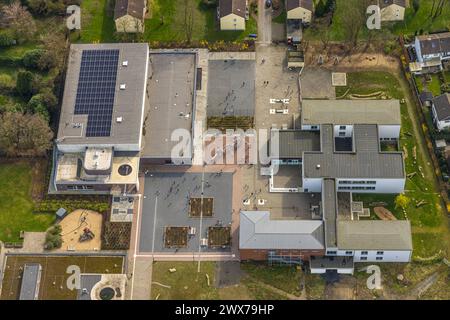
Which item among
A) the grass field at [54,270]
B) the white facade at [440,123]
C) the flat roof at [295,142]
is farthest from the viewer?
the white facade at [440,123]

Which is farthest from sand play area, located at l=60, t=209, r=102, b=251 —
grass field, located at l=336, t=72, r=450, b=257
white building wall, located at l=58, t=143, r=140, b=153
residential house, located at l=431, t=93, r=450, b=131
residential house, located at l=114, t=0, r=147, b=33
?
residential house, located at l=431, t=93, r=450, b=131

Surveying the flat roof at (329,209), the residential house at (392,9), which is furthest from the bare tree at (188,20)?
the flat roof at (329,209)

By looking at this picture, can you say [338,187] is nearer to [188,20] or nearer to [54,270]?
[188,20]

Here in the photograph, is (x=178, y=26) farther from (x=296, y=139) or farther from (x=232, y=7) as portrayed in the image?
(x=296, y=139)

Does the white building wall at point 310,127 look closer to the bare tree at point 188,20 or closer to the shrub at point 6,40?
the bare tree at point 188,20

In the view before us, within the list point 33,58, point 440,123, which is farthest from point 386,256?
point 33,58

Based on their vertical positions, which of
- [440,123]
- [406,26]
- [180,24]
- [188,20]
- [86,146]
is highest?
[188,20]
